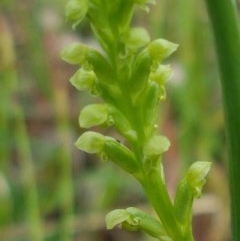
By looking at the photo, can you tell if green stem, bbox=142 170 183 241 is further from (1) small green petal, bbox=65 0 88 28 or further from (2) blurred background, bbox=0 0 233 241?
(2) blurred background, bbox=0 0 233 241

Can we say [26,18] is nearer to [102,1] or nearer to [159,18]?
[159,18]

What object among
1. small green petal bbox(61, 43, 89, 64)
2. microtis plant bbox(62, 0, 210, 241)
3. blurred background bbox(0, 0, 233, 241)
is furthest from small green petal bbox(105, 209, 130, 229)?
blurred background bbox(0, 0, 233, 241)

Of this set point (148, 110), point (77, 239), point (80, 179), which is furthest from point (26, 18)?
point (148, 110)

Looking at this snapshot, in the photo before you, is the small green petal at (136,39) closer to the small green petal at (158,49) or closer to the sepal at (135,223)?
the small green petal at (158,49)

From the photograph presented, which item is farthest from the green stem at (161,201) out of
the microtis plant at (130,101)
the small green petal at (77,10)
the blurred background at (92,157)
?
the blurred background at (92,157)

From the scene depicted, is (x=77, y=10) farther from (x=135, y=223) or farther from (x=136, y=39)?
(x=135, y=223)

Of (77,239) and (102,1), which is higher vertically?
(102,1)
